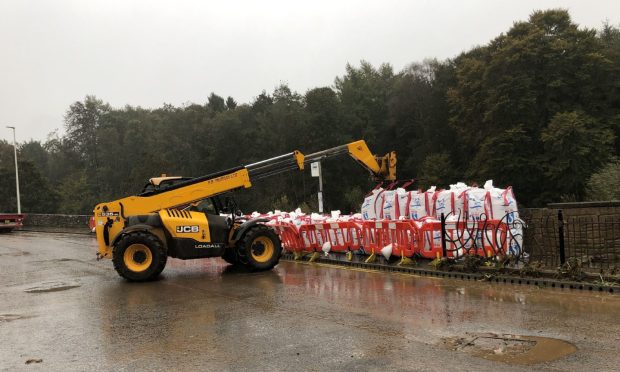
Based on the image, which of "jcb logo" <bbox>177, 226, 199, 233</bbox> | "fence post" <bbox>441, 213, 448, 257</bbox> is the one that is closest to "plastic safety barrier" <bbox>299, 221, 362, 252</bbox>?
"fence post" <bbox>441, 213, 448, 257</bbox>

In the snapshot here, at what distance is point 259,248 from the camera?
1309cm

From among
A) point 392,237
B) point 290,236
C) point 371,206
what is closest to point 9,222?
point 290,236

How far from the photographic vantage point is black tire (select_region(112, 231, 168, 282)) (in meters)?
11.7

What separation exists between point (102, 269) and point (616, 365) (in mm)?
12943

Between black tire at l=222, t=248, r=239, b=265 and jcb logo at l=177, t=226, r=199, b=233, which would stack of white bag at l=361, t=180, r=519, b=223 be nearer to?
black tire at l=222, t=248, r=239, b=265

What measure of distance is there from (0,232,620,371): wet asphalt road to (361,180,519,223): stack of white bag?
284cm

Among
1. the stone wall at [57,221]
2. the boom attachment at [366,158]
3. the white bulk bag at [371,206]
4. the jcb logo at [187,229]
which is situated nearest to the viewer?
the jcb logo at [187,229]

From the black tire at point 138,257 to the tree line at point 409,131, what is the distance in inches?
523

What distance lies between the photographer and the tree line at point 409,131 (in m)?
42.1

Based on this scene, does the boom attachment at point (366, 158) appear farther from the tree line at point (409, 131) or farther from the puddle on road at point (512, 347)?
the puddle on road at point (512, 347)

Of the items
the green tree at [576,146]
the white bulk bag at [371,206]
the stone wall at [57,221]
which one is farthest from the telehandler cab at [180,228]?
the green tree at [576,146]

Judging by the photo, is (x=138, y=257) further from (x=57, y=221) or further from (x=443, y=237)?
(x=57, y=221)

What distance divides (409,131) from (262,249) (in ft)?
173

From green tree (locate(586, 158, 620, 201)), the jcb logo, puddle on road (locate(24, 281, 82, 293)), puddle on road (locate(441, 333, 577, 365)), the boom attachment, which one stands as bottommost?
puddle on road (locate(441, 333, 577, 365))
